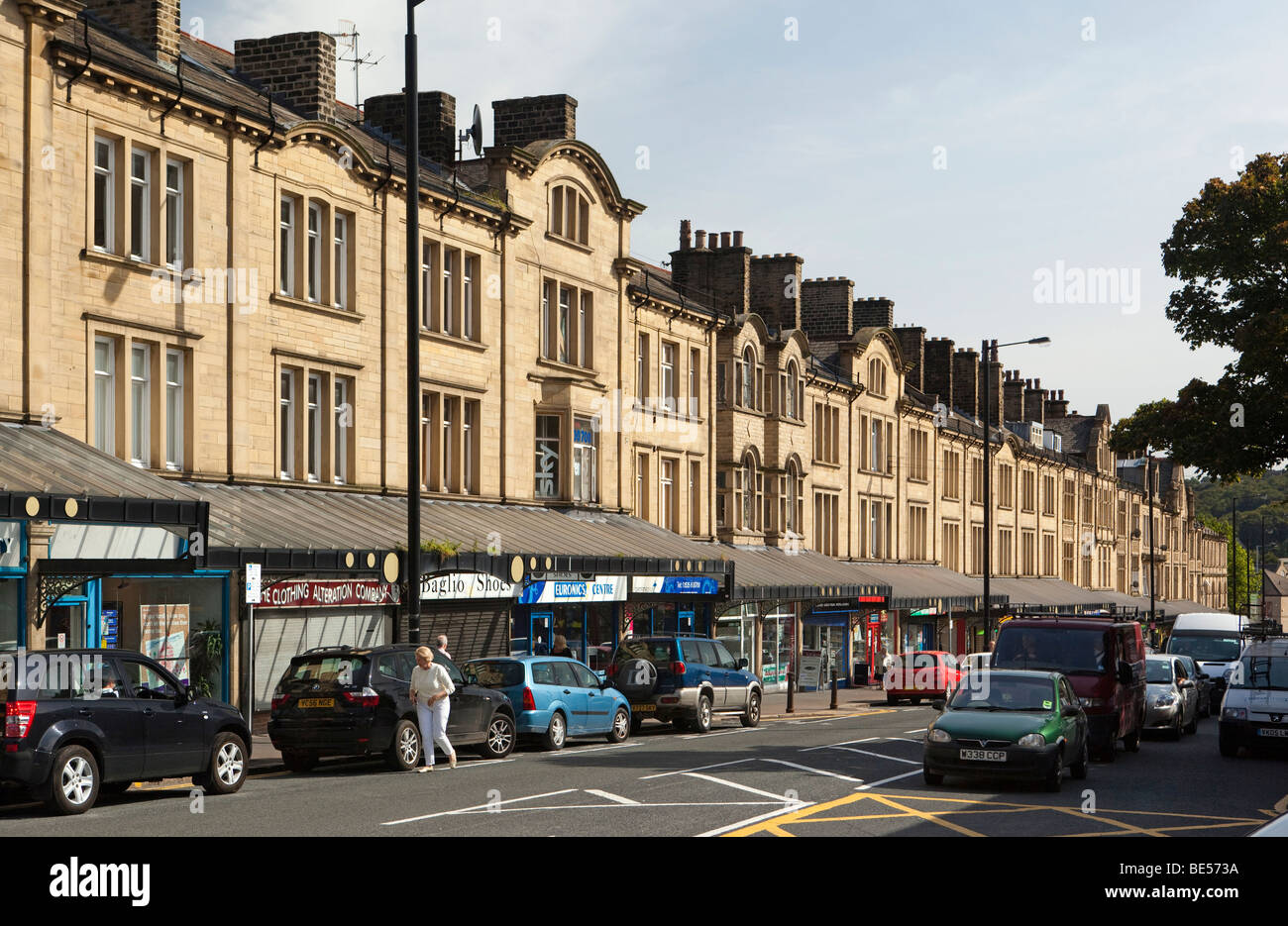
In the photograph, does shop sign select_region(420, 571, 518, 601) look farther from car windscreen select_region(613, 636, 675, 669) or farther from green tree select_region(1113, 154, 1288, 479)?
green tree select_region(1113, 154, 1288, 479)

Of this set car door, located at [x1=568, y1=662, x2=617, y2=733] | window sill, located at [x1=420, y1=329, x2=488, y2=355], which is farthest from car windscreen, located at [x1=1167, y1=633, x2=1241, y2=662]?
car door, located at [x1=568, y1=662, x2=617, y2=733]

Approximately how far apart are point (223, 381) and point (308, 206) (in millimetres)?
4227

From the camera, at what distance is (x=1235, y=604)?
134000 mm

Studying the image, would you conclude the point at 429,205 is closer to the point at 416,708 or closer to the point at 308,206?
the point at 308,206

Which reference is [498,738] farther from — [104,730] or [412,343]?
[104,730]

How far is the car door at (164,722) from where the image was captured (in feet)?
51.6

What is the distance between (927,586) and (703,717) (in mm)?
28131

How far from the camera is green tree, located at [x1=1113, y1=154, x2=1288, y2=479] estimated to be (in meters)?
27.9

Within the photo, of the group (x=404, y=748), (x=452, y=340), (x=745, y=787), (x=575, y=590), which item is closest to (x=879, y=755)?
(x=745, y=787)

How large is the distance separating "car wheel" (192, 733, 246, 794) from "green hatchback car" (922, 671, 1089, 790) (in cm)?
787

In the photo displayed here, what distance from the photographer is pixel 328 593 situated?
2684 centimetres

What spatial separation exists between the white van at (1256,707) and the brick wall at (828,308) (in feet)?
103

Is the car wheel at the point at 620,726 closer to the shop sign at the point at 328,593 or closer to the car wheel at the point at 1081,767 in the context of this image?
the shop sign at the point at 328,593
